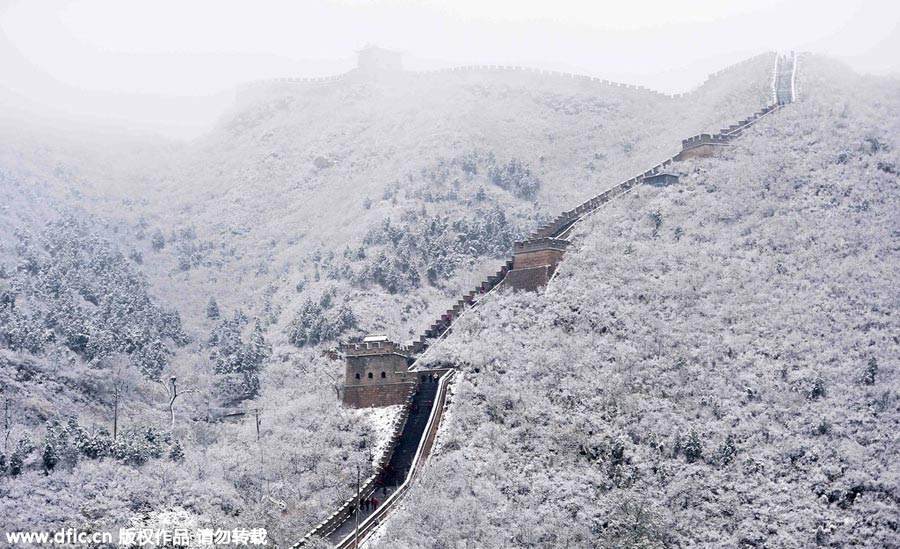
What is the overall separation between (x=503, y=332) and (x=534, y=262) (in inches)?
248

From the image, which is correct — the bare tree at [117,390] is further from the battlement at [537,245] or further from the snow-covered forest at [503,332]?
the battlement at [537,245]

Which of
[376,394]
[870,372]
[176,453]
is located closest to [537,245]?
[376,394]

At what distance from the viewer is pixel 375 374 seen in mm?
63688

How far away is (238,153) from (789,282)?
63880 millimetres

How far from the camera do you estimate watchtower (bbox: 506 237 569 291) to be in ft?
230

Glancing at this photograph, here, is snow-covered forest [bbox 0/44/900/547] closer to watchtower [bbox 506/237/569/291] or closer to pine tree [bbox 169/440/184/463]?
pine tree [bbox 169/440/184/463]

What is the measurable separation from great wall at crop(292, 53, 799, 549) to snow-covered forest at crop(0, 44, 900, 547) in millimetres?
1177

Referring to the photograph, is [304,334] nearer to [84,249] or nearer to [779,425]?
[84,249]

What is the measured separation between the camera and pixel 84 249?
278ft

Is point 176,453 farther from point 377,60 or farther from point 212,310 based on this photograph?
point 377,60

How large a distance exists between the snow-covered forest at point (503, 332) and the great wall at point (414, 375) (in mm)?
1177

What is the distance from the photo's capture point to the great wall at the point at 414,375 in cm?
5341

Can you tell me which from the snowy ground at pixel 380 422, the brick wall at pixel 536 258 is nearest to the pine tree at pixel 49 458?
the snowy ground at pixel 380 422

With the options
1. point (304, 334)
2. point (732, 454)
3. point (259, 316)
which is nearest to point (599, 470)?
point (732, 454)
